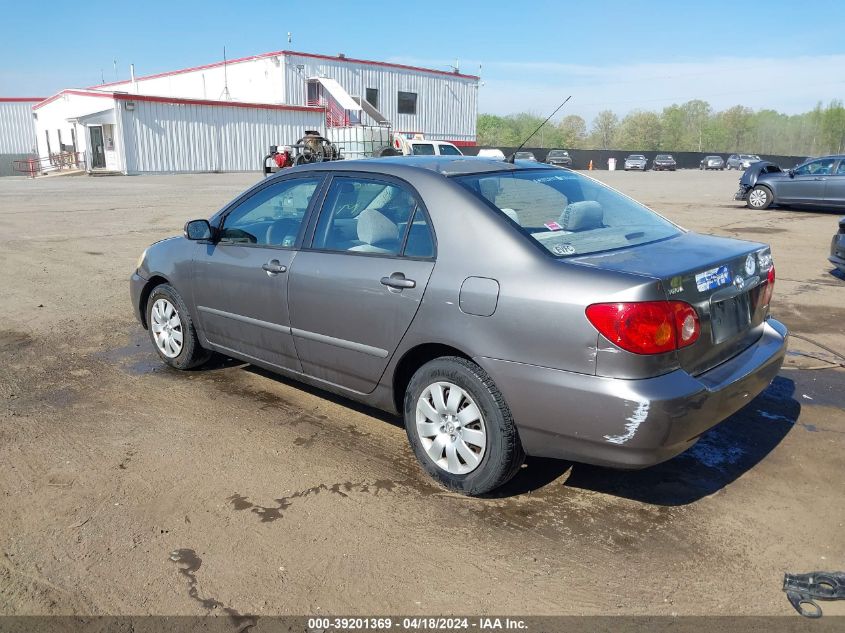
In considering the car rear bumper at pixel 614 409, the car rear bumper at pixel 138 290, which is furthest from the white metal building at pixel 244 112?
the car rear bumper at pixel 614 409

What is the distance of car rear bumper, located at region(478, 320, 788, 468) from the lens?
2900 mm

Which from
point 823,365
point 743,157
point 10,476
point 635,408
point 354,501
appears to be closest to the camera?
point 635,408

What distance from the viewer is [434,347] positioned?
3539 millimetres

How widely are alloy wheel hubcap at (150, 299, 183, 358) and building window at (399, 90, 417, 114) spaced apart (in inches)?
1832

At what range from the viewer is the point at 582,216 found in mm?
3783

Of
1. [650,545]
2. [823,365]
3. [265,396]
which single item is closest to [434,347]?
[650,545]

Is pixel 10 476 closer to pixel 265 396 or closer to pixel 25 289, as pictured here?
pixel 265 396

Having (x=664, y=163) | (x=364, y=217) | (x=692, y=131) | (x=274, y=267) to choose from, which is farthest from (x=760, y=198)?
(x=692, y=131)

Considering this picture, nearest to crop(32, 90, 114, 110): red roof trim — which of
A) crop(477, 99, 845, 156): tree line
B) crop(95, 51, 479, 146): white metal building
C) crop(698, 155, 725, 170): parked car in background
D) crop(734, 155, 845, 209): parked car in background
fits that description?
crop(95, 51, 479, 146): white metal building

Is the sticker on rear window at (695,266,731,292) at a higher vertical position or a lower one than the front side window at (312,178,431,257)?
→ lower

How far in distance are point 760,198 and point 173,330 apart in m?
18.1

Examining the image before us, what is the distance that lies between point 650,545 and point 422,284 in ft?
5.26

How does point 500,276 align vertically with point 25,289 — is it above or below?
above

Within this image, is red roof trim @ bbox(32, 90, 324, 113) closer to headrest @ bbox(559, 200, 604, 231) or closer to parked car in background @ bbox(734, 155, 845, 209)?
parked car in background @ bbox(734, 155, 845, 209)
